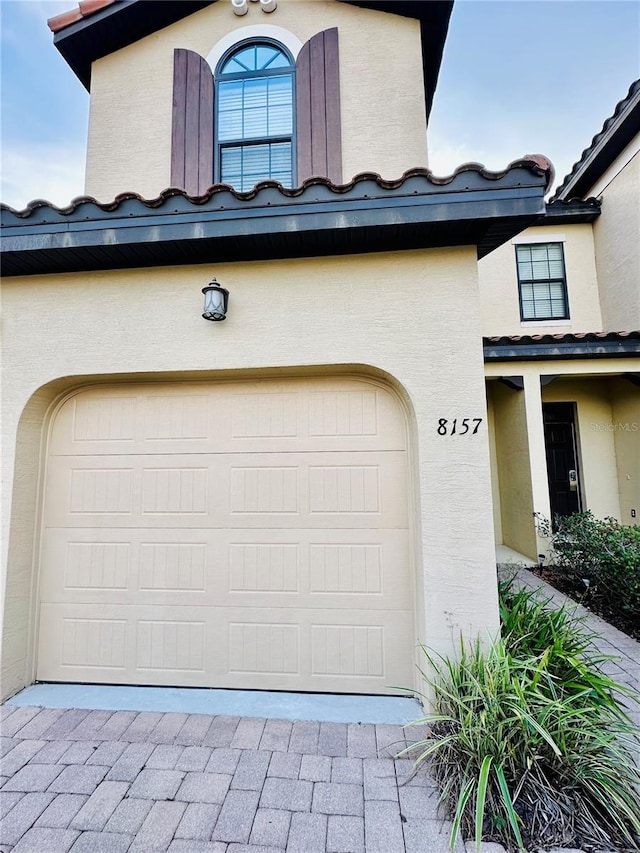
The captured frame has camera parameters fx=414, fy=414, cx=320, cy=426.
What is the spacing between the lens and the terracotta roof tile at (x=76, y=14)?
5391 mm

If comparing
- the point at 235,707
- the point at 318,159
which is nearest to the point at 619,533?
the point at 235,707

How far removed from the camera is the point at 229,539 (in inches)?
154

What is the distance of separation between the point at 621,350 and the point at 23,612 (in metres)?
9.75

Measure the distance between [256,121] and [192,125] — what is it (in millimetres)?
835

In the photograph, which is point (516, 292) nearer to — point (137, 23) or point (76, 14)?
point (137, 23)

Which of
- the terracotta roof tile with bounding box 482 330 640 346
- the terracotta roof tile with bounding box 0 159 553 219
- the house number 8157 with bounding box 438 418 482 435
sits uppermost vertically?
the terracotta roof tile with bounding box 482 330 640 346

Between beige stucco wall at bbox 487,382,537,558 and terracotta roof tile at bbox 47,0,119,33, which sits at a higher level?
terracotta roof tile at bbox 47,0,119,33

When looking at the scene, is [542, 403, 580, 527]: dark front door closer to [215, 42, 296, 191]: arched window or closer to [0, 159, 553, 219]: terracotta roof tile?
[0, 159, 553, 219]: terracotta roof tile

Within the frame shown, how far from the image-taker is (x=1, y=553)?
3732 mm

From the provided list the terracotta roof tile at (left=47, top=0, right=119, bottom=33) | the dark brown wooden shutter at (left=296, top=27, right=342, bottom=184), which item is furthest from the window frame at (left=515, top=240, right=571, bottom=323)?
the terracotta roof tile at (left=47, top=0, right=119, bottom=33)

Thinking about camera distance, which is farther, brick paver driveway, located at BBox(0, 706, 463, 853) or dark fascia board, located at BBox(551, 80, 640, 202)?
Answer: dark fascia board, located at BBox(551, 80, 640, 202)

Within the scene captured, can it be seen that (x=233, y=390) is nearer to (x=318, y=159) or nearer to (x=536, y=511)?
(x=318, y=159)

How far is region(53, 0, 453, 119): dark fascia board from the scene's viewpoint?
5414 mm

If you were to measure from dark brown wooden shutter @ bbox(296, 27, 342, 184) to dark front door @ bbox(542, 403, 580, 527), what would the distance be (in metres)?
6.94
